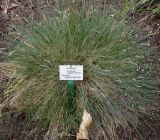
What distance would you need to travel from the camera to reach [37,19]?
423 cm

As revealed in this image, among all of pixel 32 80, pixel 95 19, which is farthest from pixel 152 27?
pixel 32 80

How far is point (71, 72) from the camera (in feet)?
10.8

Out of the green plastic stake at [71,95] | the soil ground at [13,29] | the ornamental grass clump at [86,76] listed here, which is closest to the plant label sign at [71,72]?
the green plastic stake at [71,95]

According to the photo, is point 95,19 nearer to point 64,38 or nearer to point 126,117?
point 64,38

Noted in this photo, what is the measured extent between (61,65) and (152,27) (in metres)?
1.56

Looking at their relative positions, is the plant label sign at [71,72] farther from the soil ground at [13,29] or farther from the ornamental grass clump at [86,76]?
the soil ground at [13,29]

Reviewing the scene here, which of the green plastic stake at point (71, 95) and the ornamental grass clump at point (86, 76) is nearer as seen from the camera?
the green plastic stake at point (71, 95)

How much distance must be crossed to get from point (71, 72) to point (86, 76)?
0.94ft

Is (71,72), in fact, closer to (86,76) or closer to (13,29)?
(86,76)

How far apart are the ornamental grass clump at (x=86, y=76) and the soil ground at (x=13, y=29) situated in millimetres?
118

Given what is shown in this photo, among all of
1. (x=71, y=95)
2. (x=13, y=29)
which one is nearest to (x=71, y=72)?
(x=71, y=95)

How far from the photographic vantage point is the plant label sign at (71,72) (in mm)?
3268

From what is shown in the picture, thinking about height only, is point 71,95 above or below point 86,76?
below

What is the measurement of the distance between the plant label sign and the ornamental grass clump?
0.22 metres
